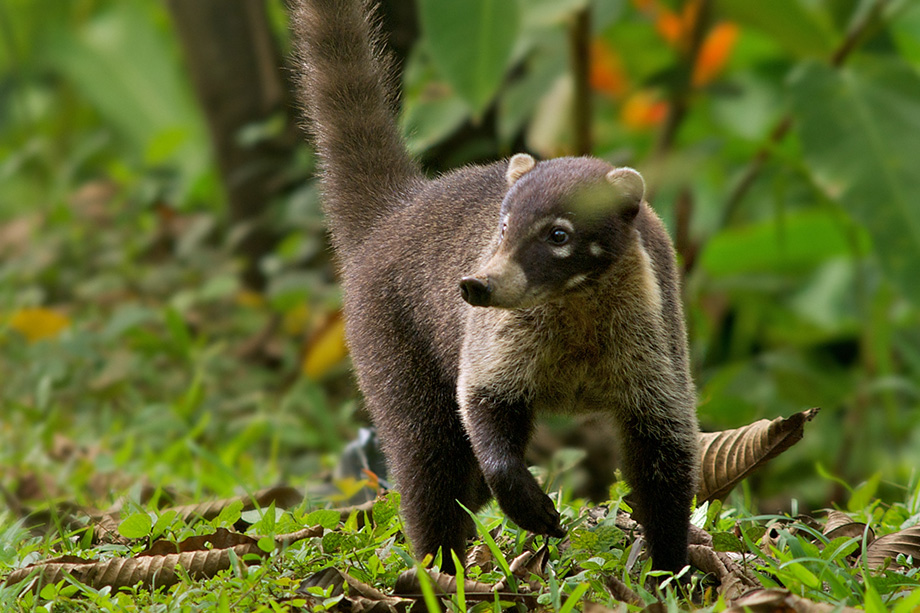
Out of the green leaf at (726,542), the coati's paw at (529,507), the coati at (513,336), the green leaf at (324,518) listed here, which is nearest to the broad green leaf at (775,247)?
the coati at (513,336)

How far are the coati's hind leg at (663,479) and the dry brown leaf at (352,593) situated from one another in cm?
81

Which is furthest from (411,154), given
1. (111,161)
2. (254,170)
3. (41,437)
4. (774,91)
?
(111,161)

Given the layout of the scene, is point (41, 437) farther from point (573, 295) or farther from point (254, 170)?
point (573, 295)

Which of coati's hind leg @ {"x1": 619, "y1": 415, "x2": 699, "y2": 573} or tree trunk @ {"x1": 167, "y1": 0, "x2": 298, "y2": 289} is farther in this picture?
tree trunk @ {"x1": 167, "y1": 0, "x2": 298, "y2": 289}

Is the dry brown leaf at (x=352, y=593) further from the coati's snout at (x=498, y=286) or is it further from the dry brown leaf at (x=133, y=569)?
the coati's snout at (x=498, y=286)

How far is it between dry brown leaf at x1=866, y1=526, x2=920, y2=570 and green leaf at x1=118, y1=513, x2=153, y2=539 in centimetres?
214

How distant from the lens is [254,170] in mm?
7324

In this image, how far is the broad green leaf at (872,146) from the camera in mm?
5266

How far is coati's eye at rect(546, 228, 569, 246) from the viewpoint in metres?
3.04

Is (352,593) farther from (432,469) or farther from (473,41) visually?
(473,41)

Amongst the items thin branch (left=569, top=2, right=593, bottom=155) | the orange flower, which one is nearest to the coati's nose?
thin branch (left=569, top=2, right=593, bottom=155)

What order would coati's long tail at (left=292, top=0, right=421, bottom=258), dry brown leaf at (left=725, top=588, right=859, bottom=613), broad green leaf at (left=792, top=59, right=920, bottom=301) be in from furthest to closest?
broad green leaf at (left=792, top=59, right=920, bottom=301), coati's long tail at (left=292, top=0, right=421, bottom=258), dry brown leaf at (left=725, top=588, right=859, bottom=613)

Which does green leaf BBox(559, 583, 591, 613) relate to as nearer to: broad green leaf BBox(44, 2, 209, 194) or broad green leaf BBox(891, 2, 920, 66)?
broad green leaf BBox(891, 2, 920, 66)

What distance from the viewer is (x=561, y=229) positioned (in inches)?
120
